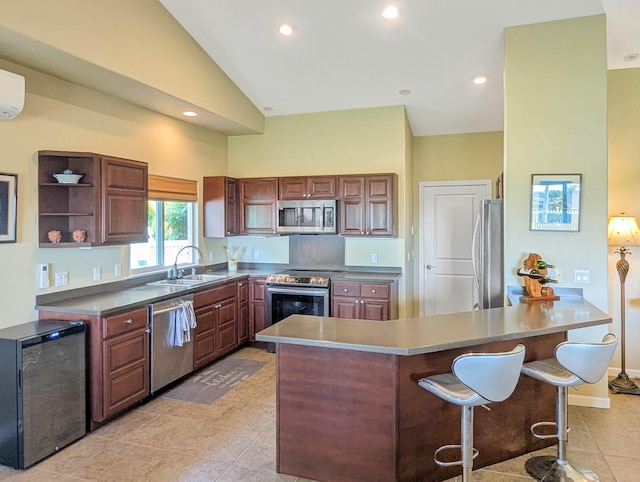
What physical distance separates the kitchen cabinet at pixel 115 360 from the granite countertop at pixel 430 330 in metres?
1.43

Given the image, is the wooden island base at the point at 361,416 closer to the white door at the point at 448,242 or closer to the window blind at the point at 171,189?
the window blind at the point at 171,189

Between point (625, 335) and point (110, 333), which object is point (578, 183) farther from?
point (110, 333)

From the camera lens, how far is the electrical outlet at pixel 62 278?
135 inches

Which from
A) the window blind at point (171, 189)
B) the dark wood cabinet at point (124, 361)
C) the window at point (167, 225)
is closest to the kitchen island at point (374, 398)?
the dark wood cabinet at point (124, 361)

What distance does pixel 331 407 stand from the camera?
241 centimetres

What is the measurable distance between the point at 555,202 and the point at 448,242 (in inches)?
101

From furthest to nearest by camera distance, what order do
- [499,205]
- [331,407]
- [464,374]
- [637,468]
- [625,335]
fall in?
1. [625,335]
2. [499,205]
3. [637,468]
4. [331,407]
5. [464,374]

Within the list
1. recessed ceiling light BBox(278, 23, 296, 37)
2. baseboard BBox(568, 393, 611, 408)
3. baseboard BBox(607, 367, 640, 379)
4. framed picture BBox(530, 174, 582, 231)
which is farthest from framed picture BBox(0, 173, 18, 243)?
baseboard BBox(607, 367, 640, 379)

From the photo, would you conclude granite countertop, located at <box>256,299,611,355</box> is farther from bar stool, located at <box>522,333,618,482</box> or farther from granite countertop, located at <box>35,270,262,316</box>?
granite countertop, located at <box>35,270,262,316</box>

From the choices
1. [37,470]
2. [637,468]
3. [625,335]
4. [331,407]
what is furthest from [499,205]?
[37,470]

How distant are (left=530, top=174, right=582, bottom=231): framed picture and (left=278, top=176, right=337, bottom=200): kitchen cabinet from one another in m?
2.26

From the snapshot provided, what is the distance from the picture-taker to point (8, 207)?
3.01 meters

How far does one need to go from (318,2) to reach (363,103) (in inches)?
68.2

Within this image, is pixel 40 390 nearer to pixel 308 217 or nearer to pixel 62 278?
pixel 62 278
